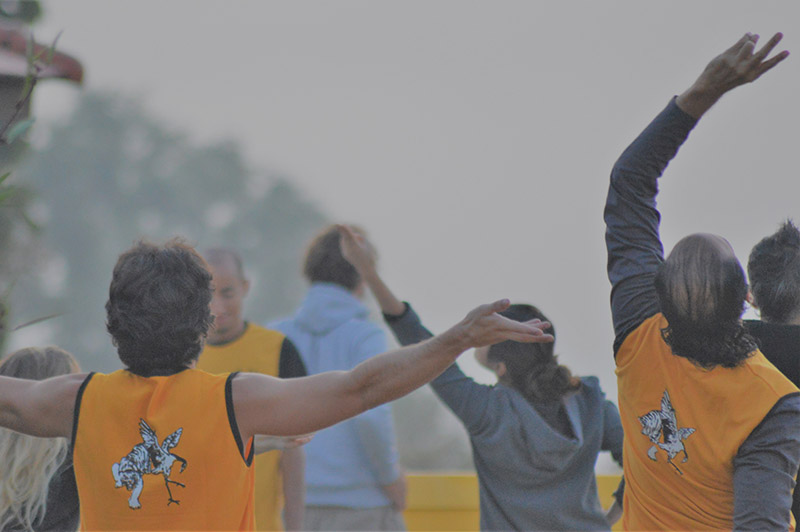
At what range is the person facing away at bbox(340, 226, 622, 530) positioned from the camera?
2.76 metres

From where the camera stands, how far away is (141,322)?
2.00 m

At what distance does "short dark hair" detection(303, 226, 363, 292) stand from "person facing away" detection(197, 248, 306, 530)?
33 cm

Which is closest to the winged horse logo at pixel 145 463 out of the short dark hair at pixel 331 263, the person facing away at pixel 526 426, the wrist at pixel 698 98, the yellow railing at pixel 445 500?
the person facing away at pixel 526 426

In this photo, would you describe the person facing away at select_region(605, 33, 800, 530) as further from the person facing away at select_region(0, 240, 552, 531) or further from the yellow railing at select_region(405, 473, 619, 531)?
the yellow railing at select_region(405, 473, 619, 531)

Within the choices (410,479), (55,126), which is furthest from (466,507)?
(55,126)

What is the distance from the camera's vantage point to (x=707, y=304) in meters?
2.02

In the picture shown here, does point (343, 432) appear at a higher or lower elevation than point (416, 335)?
lower

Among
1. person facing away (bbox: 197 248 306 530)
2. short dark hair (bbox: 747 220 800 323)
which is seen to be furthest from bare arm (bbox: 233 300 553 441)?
person facing away (bbox: 197 248 306 530)

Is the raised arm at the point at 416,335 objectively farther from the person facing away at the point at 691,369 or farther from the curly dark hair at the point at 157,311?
the curly dark hair at the point at 157,311

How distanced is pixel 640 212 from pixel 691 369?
0.40m

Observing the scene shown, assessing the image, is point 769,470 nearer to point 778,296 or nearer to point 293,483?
point 778,296

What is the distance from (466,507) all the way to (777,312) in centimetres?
205

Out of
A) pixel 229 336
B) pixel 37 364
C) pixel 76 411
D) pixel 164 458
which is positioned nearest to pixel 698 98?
pixel 164 458

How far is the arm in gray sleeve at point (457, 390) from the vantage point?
2764mm
